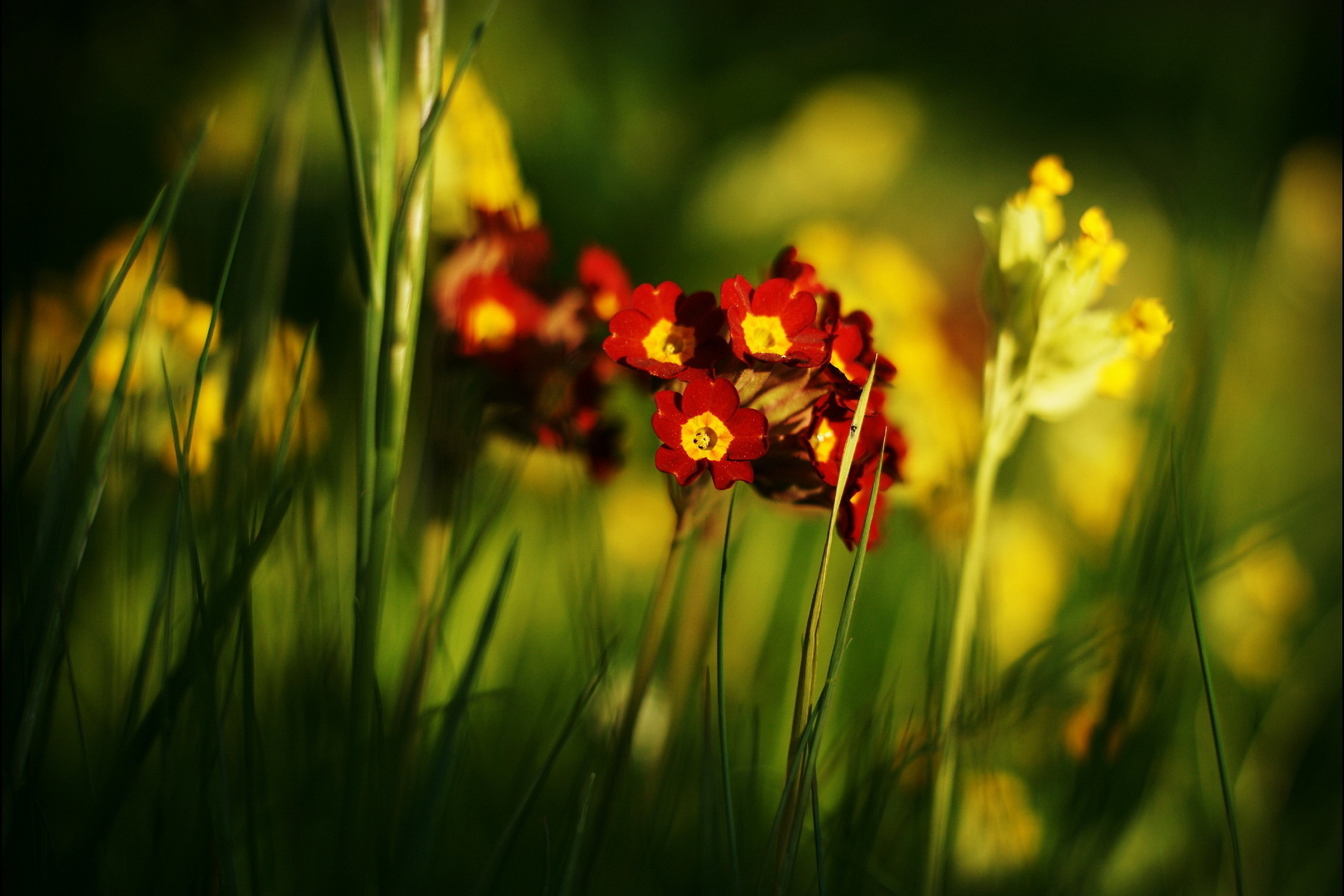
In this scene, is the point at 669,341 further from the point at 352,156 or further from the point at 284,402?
the point at 284,402

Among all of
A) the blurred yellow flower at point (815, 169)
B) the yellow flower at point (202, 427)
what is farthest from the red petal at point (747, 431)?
the blurred yellow flower at point (815, 169)

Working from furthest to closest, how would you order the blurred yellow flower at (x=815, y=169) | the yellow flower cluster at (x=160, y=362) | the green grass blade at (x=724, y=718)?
the blurred yellow flower at (x=815, y=169), the yellow flower cluster at (x=160, y=362), the green grass blade at (x=724, y=718)

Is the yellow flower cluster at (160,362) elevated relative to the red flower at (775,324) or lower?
Answer: lower

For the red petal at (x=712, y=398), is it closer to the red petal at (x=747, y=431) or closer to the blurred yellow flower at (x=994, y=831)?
the red petal at (x=747, y=431)

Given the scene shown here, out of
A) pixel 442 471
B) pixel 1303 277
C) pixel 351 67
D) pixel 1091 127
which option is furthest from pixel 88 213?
pixel 1091 127

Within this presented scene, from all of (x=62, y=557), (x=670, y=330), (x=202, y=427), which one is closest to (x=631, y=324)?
(x=670, y=330)

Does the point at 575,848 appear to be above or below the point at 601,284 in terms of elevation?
below

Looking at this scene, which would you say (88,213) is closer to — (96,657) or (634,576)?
(96,657)
